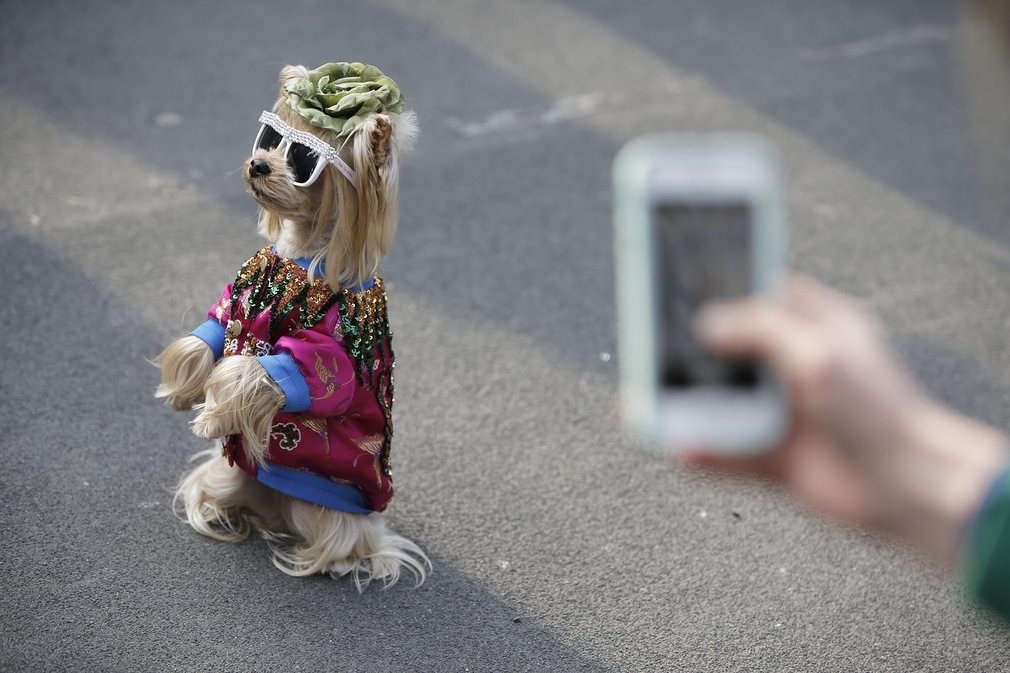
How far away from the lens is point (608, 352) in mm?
4316

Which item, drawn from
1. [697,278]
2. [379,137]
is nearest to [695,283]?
[697,278]

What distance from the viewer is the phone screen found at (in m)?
1.25

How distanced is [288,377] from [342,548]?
64cm

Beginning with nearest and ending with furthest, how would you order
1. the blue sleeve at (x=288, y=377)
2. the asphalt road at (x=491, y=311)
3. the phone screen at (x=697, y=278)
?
the phone screen at (x=697, y=278)
the blue sleeve at (x=288, y=377)
the asphalt road at (x=491, y=311)

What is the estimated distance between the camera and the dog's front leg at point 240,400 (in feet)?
9.00

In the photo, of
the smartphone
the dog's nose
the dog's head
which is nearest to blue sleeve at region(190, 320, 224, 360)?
the dog's head

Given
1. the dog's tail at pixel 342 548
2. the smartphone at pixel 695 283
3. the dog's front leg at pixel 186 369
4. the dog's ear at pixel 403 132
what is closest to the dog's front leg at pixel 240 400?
the dog's front leg at pixel 186 369

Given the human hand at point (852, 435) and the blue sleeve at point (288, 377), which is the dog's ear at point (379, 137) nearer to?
the blue sleeve at point (288, 377)

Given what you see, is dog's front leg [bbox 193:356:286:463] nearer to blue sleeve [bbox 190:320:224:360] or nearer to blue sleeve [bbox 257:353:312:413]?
blue sleeve [bbox 257:353:312:413]

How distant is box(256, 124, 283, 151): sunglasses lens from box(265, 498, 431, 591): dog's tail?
106cm

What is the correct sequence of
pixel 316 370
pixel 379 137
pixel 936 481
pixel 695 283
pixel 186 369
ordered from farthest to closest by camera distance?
1. pixel 186 369
2. pixel 316 370
3. pixel 379 137
4. pixel 695 283
5. pixel 936 481

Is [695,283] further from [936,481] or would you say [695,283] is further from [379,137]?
[379,137]

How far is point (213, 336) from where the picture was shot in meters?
2.98

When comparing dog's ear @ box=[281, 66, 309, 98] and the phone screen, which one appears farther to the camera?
dog's ear @ box=[281, 66, 309, 98]
